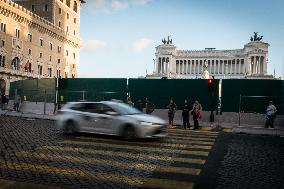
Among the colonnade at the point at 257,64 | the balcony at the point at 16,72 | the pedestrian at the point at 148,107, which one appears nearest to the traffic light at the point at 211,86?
the pedestrian at the point at 148,107

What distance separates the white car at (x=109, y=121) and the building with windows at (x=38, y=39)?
140 feet

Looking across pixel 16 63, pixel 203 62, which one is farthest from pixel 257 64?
pixel 16 63

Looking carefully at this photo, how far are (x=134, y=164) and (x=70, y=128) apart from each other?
6.58 m

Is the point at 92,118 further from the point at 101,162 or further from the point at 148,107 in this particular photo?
the point at 148,107

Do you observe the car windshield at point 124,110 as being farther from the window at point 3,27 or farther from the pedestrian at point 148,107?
the window at point 3,27

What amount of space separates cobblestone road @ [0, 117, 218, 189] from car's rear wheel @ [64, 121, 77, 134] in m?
1.42

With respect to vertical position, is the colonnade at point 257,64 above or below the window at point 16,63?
above

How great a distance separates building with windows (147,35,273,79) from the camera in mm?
110062

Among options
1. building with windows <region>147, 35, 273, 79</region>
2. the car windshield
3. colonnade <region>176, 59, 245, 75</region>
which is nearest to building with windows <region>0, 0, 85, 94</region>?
building with windows <region>147, 35, 273, 79</region>

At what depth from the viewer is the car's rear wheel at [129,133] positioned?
1265 centimetres

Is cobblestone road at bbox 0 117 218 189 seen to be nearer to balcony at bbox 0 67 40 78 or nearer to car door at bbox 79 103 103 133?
car door at bbox 79 103 103 133

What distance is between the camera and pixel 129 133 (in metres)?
12.7

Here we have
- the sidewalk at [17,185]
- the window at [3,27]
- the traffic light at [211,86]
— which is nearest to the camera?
the sidewalk at [17,185]

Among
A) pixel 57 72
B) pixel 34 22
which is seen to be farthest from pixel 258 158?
pixel 57 72
